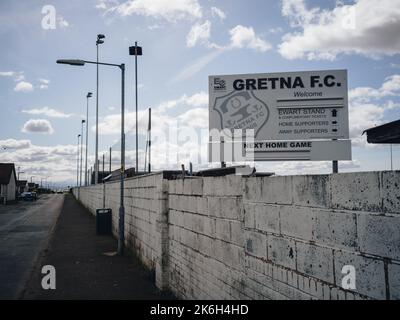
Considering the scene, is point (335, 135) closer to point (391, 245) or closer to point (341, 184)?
point (341, 184)

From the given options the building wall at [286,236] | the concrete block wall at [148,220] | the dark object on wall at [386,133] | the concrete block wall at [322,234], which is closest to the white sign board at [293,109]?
the building wall at [286,236]

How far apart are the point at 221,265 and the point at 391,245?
3100 millimetres

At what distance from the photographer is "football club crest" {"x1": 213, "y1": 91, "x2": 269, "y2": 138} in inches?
308

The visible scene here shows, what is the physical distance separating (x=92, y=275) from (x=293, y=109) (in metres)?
6.22

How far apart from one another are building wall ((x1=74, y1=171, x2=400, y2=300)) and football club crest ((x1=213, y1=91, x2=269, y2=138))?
5.72 ft

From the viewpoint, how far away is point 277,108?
7746 millimetres

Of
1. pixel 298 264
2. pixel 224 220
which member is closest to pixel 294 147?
pixel 224 220

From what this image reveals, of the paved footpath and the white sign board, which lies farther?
the paved footpath

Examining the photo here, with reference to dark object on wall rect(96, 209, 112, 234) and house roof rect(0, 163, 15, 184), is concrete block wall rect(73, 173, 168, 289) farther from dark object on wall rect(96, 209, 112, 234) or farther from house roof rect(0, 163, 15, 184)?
Answer: house roof rect(0, 163, 15, 184)

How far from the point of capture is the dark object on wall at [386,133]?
4496mm

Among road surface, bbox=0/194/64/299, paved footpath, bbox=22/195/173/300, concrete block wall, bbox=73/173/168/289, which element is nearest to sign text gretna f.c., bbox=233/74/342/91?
concrete block wall, bbox=73/173/168/289

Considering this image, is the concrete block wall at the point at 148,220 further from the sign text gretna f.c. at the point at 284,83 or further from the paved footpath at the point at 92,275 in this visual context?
the sign text gretna f.c. at the point at 284,83
